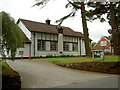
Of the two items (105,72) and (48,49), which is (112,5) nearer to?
(105,72)

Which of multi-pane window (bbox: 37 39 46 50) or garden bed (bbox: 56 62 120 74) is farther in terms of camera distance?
multi-pane window (bbox: 37 39 46 50)

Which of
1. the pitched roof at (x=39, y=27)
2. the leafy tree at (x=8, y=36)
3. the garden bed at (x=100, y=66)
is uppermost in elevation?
the pitched roof at (x=39, y=27)

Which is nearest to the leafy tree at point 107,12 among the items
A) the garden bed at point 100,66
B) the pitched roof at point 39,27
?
the garden bed at point 100,66

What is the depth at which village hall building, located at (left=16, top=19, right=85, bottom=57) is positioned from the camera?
109ft

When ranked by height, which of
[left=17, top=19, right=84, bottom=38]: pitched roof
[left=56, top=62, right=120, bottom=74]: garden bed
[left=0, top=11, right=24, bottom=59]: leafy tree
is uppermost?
[left=17, top=19, right=84, bottom=38]: pitched roof

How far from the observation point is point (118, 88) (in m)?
9.94

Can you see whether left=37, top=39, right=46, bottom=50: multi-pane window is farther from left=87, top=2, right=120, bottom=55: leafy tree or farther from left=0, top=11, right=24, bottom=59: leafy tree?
left=0, top=11, right=24, bottom=59: leafy tree

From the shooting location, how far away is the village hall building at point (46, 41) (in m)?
33.3

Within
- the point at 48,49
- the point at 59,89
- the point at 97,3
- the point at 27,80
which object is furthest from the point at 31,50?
the point at 59,89

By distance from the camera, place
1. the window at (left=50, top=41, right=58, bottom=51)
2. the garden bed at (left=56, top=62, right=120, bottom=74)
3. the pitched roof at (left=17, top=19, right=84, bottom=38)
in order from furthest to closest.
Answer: the window at (left=50, top=41, right=58, bottom=51) → the pitched roof at (left=17, top=19, right=84, bottom=38) → the garden bed at (left=56, top=62, right=120, bottom=74)

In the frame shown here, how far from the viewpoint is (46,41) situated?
35.9 metres

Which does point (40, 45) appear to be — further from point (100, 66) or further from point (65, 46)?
point (100, 66)

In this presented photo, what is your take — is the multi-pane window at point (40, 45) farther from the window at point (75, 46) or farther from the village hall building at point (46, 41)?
the window at point (75, 46)

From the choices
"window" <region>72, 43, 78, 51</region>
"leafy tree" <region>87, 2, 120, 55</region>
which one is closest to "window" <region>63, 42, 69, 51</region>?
"window" <region>72, 43, 78, 51</region>
